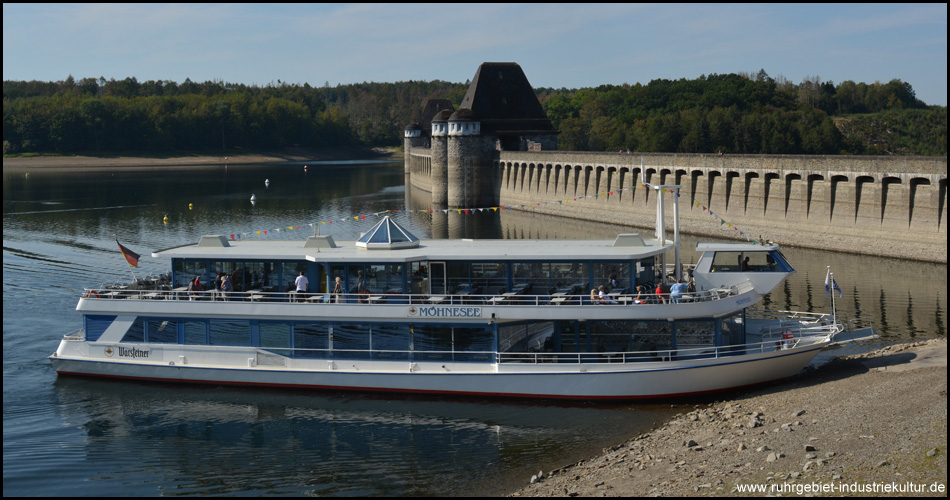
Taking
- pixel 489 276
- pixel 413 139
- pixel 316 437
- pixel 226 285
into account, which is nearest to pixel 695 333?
pixel 489 276

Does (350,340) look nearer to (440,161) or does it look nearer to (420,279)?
(420,279)

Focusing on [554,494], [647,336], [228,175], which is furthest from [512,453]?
[228,175]

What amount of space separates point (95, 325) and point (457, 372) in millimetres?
12114

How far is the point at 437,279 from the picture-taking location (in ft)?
92.0

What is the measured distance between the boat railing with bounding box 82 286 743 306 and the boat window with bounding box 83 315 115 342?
0.65 metres

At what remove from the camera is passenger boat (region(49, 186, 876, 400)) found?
84.1 feet

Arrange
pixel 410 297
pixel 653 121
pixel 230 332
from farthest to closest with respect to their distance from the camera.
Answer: pixel 653 121
pixel 230 332
pixel 410 297

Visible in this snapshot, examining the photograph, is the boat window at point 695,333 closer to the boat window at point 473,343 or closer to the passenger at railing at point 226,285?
the boat window at point 473,343

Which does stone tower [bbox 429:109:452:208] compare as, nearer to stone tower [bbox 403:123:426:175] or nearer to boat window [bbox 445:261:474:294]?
stone tower [bbox 403:123:426:175]

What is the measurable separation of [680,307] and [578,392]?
12.3ft

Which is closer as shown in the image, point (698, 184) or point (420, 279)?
point (420, 279)

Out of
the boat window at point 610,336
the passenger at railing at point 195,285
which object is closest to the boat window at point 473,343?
the boat window at point 610,336

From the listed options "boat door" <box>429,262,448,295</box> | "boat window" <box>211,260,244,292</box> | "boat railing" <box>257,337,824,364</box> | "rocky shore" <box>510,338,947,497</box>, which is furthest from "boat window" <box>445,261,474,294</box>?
"rocky shore" <box>510,338,947,497</box>

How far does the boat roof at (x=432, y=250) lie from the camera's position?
27.1 m
